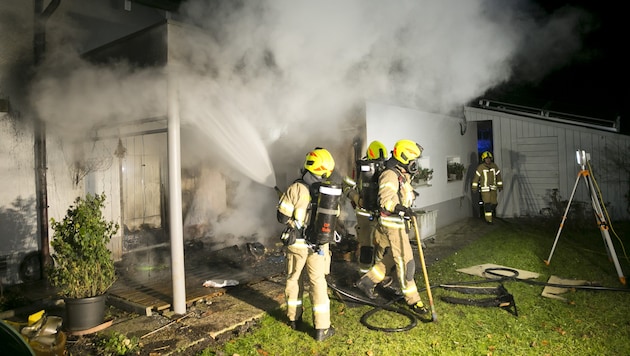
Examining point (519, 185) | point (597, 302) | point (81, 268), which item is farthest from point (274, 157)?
point (519, 185)

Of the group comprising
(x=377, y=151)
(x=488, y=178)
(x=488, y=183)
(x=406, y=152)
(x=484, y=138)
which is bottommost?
(x=488, y=183)

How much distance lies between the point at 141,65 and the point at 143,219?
13.7 feet

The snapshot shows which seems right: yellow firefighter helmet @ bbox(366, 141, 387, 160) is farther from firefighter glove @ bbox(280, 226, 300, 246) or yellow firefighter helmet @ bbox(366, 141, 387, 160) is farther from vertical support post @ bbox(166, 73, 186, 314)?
vertical support post @ bbox(166, 73, 186, 314)

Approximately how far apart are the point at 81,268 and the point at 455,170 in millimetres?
10626

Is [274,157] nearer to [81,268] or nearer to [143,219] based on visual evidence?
[143,219]

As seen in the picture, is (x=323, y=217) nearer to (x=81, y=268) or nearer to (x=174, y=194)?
(x=174, y=194)

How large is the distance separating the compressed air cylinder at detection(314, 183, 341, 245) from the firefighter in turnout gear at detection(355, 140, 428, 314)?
1024 mm

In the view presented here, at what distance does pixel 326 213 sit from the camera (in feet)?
14.5

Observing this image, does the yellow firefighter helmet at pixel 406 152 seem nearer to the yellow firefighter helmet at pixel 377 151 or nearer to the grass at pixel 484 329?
the yellow firefighter helmet at pixel 377 151

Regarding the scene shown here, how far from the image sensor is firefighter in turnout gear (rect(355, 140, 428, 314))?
5.14 m

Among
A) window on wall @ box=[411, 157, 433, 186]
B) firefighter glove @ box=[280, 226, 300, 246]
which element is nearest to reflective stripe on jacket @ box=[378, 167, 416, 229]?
firefighter glove @ box=[280, 226, 300, 246]

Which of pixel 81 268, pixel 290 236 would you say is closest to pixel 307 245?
pixel 290 236

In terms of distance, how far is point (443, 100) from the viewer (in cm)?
1137

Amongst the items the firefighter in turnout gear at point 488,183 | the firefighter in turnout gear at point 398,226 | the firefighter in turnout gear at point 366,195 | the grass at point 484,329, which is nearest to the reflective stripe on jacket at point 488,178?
the firefighter in turnout gear at point 488,183
